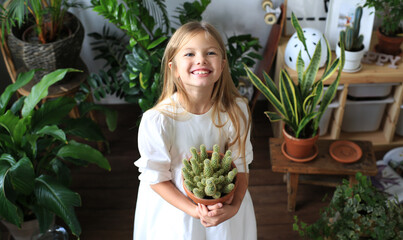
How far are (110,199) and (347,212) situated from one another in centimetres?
133

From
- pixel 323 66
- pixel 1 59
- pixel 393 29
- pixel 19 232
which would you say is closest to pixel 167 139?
pixel 19 232

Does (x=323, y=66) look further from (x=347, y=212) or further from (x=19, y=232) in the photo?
(x=19, y=232)

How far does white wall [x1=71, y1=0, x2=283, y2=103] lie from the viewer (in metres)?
2.63

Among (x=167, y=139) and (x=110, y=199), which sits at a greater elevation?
(x=167, y=139)

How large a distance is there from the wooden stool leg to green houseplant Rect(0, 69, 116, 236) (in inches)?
37.1

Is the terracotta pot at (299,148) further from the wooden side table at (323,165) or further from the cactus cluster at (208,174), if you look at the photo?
the cactus cluster at (208,174)

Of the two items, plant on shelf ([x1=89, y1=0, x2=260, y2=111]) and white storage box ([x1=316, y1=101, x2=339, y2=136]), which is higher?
plant on shelf ([x1=89, y1=0, x2=260, y2=111])

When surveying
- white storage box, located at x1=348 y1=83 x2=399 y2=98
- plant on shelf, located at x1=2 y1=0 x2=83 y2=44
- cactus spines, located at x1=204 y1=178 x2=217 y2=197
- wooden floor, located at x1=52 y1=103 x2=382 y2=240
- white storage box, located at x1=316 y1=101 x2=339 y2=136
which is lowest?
wooden floor, located at x1=52 y1=103 x2=382 y2=240

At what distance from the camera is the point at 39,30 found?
2.30 meters

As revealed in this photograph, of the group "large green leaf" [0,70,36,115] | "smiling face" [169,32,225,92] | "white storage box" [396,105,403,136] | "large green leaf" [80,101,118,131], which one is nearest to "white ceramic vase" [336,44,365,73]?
"white storage box" [396,105,403,136]

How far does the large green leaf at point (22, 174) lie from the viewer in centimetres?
185

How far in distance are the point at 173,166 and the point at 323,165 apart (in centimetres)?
96

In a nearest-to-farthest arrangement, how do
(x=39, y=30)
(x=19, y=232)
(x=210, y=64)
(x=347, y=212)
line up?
1. (x=210, y=64)
2. (x=347, y=212)
3. (x=19, y=232)
4. (x=39, y=30)

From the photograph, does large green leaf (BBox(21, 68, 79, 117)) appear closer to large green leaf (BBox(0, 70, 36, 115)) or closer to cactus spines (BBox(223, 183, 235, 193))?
large green leaf (BBox(0, 70, 36, 115))
